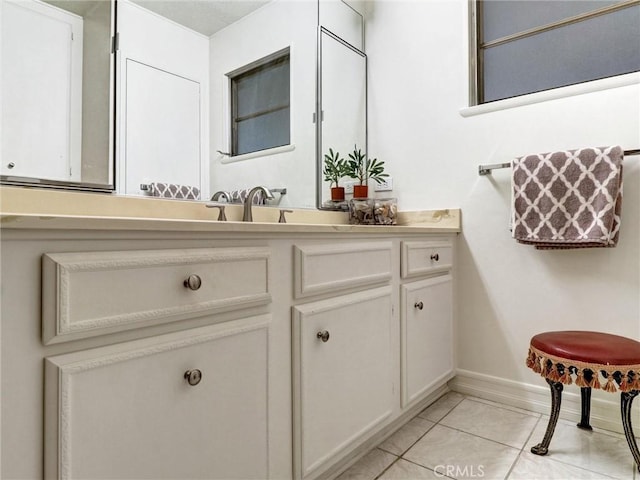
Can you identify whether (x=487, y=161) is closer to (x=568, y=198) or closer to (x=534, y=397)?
(x=568, y=198)

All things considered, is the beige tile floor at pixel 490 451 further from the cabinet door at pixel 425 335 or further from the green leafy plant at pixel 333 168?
the green leafy plant at pixel 333 168

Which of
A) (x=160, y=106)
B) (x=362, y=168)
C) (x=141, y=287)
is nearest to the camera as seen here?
(x=141, y=287)

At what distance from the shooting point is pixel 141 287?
73 centimetres

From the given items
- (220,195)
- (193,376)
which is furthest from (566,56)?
(193,376)

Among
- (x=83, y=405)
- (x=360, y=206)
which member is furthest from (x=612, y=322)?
(x=83, y=405)

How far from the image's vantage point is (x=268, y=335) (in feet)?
3.21

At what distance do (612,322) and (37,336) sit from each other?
A: 1.94 m

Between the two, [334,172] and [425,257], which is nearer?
[425,257]

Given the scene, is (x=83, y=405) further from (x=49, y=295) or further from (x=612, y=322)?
(x=612, y=322)

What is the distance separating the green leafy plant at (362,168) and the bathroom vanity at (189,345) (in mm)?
802

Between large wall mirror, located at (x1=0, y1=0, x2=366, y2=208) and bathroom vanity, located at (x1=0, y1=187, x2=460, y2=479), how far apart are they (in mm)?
160

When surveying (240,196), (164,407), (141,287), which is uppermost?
(240,196)

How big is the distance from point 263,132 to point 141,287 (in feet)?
3.77

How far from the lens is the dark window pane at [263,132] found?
161cm
